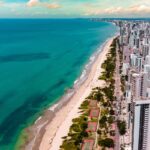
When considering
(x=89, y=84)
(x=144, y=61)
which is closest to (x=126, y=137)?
(x=89, y=84)

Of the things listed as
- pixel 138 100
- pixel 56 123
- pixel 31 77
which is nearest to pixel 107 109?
pixel 56 123

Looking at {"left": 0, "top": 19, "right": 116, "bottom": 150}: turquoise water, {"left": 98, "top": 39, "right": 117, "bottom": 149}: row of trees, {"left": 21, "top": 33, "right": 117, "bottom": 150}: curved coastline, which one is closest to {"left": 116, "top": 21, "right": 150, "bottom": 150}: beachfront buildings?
{"left": 98, "top": 39, "right": 117, "bottom": 149}: row of trees

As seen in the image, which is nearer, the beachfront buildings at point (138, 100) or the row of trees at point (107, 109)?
the beachfront buildings at point (138, 100)

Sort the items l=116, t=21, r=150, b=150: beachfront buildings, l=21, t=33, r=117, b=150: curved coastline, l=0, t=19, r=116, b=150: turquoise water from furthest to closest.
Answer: l=0, t=19, r=116, b=150: turquoise water < l=21, t=33, r=117, b=150: curved coastline < l=116, t=21, r=150, b=150: beachfront buildings

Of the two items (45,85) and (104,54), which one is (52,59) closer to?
(104,54)

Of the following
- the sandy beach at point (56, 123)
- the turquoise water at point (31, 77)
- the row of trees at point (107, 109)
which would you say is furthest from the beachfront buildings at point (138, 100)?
the turquoise water at point (31, 77)

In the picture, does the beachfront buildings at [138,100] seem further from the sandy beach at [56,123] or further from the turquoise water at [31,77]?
the turquoise water at [31,77]

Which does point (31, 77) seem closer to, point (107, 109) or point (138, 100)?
point (107, 109)

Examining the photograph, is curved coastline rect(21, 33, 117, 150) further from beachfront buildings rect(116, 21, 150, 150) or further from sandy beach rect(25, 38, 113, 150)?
beachfront buildings rect(116, 21, 150, 150)

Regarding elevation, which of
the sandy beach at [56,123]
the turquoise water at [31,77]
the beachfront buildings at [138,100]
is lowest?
the sandy beach at [56,123]

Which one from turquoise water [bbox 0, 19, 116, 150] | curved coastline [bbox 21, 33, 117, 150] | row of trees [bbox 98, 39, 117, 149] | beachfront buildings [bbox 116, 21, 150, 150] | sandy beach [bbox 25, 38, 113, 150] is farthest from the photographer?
turquoise water [bbox 0, 19, 116, 150]
